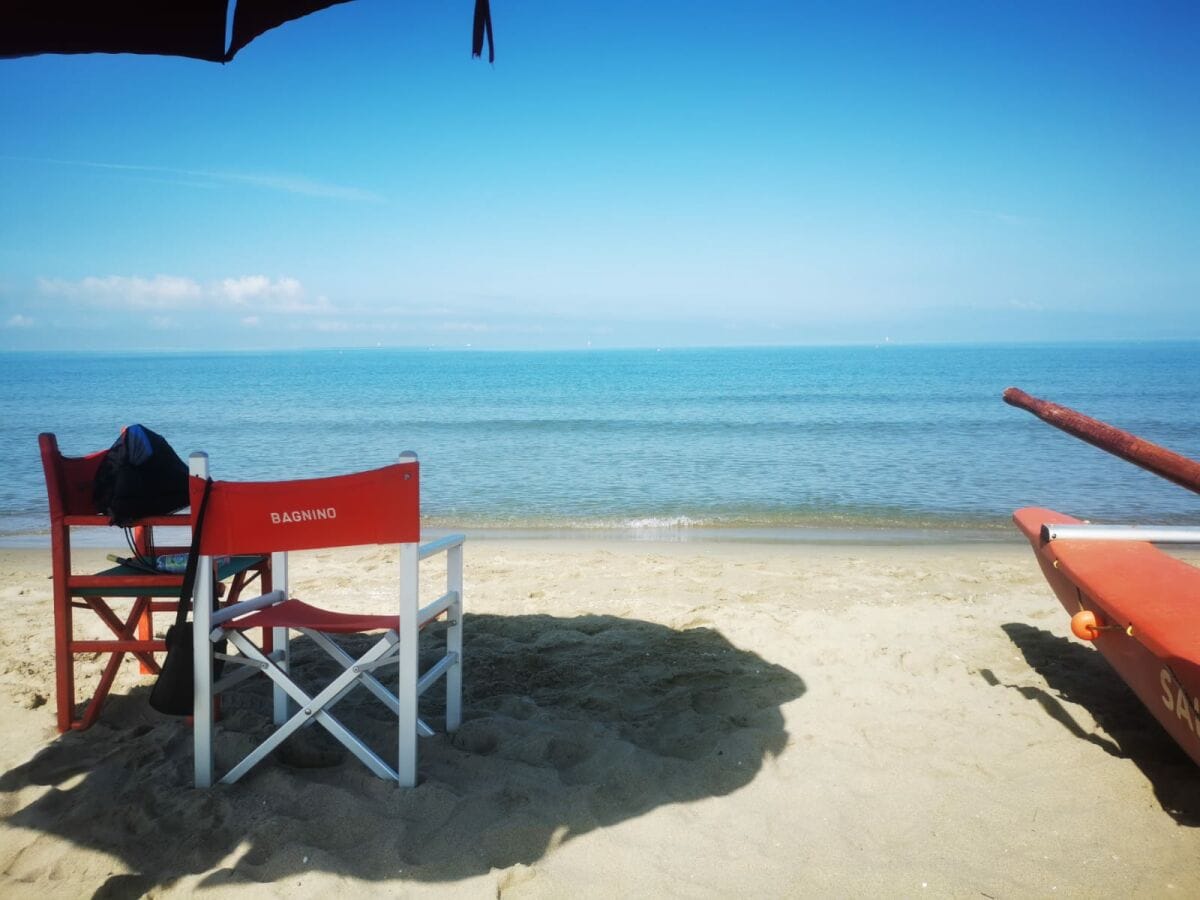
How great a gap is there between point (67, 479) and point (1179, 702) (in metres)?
4.86

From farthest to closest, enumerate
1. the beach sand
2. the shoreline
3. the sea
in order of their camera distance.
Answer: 1. the sea
2. the shoreline
3. the beach sand

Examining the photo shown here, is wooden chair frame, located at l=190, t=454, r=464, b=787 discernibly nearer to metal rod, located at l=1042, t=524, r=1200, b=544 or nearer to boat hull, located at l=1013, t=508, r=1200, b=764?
boat hull, located at l=1013, t=508, r=1200, b=764

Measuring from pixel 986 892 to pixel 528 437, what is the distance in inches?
756

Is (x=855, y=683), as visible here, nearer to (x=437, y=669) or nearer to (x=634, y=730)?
(x=634, y=730)

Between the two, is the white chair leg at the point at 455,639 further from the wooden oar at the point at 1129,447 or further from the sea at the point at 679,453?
the sea at the point at 679,453

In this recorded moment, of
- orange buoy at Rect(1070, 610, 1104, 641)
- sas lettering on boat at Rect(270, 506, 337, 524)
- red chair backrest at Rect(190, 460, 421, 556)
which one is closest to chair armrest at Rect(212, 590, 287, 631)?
red chair backrest at Rect(190, 460, 421, 556)

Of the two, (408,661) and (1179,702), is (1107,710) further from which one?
(408,661)

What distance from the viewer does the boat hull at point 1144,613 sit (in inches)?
117

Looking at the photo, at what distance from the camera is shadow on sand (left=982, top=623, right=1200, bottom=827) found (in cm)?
329

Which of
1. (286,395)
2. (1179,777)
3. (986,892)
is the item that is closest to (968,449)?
(1179,777)

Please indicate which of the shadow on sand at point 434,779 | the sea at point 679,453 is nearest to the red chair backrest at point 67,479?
the shadow on sand at point 434,779

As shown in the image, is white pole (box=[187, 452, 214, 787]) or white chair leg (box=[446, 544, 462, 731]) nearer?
white pole (box=[187, 452, 214, 787])

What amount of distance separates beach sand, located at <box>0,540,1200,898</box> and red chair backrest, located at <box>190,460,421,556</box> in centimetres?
101

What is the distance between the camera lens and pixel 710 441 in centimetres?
2016
